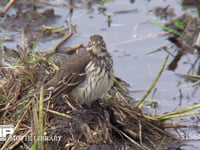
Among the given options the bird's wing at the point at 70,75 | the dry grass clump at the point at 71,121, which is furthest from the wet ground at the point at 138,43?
the bird's wing at the point at 70,75

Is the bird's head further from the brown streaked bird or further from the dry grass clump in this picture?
Answer: the dry grass clump

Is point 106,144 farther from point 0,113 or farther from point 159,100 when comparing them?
point 159,100

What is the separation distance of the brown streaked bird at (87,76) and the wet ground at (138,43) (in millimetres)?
1167

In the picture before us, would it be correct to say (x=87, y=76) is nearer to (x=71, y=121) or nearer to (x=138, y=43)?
(x=71, y=121)

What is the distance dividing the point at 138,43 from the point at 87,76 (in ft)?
10.2

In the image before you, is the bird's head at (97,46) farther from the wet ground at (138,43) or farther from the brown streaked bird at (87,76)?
the wet ground at (138,43)

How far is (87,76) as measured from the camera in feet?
28.5

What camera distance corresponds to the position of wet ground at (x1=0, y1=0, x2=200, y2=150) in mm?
10242

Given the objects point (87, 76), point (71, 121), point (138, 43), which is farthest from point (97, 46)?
point (138, 43)

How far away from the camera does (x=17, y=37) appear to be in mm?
11914

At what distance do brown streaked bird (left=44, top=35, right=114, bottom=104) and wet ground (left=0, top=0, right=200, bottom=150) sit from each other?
1167 mm

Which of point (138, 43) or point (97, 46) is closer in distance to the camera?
point (97, 46)

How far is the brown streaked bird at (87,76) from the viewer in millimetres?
8617

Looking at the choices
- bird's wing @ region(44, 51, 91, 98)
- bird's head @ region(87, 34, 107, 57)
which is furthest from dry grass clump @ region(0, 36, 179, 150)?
bird's head @ region(87, 34, 107, 57)
